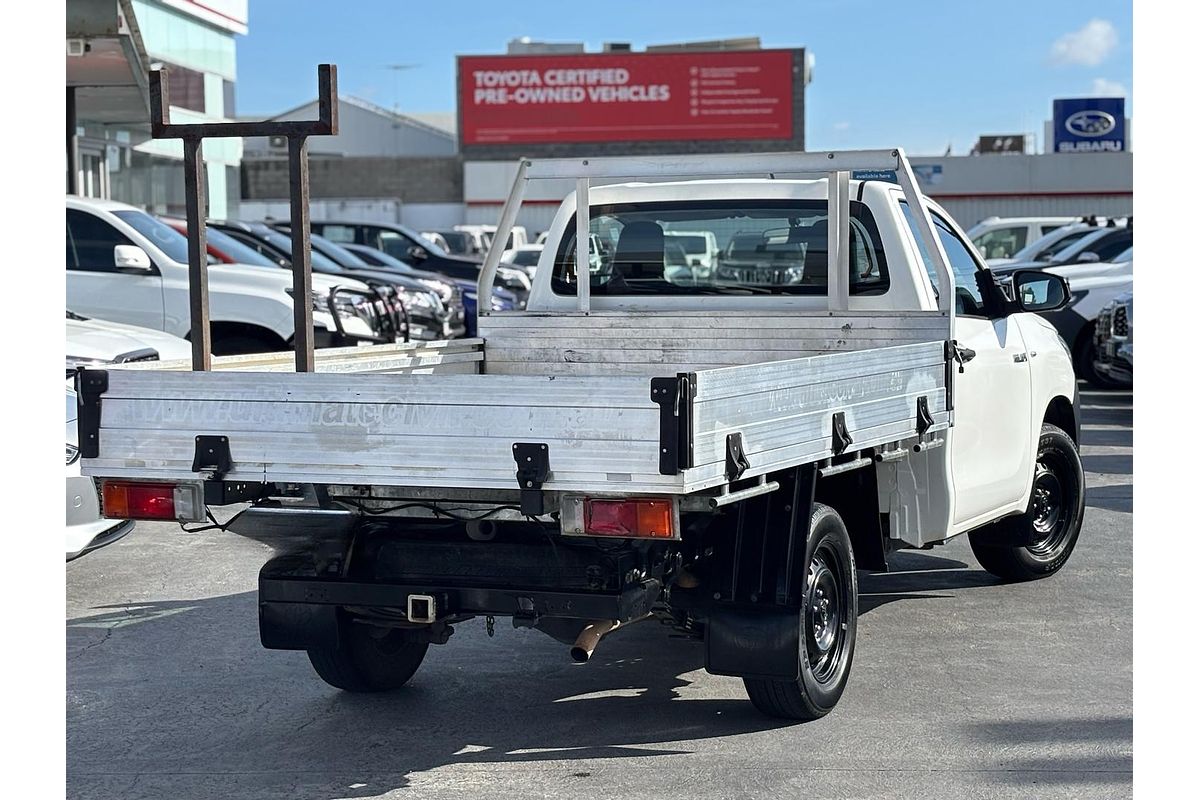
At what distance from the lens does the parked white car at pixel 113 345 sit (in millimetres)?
9023

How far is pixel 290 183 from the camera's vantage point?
541cm

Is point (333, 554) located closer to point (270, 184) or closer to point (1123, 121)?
point (270, 184)

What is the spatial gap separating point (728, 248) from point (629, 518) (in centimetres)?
300

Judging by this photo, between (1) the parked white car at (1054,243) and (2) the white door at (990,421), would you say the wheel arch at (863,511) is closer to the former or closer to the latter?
(2) the white door at (990,421)

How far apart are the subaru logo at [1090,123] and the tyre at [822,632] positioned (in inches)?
2212

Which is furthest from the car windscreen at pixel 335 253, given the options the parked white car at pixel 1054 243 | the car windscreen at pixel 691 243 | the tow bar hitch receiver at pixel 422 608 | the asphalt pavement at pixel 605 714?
the tow bar hitch receiver at pixel 422 608

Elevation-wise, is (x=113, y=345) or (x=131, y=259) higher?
(x=131, y=259)

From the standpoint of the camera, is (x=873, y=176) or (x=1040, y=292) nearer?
(x=873, y=176)

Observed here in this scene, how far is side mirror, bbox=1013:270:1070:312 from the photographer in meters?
7.15

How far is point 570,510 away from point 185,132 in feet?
6.89

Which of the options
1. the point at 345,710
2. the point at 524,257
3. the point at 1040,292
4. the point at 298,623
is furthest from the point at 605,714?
the point at 524,257

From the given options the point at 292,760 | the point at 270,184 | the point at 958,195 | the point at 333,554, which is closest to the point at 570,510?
the point at 333,554

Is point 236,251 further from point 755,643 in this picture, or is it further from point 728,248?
point 755,643

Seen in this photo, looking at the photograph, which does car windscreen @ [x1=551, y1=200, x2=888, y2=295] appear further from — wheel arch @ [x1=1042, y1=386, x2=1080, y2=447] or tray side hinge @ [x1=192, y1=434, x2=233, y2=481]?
tray side hinge @ [x1=192, y1=434, x2=233, y2=481]
